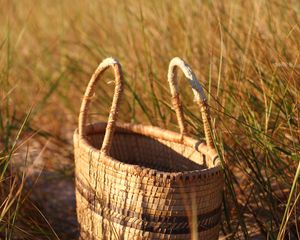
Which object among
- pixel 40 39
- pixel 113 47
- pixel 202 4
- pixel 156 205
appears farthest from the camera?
pixel 40 39

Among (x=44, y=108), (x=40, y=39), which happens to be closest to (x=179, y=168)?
(x=44, y=108)

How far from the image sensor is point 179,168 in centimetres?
189

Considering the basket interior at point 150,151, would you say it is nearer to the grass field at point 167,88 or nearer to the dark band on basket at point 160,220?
the grass field at point 167,88

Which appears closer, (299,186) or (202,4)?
(299,186)

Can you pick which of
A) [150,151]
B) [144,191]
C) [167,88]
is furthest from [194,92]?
[167,88]

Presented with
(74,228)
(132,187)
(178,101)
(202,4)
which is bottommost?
(74,228)

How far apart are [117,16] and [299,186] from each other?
1467mm

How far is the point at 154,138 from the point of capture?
1913 millimetres

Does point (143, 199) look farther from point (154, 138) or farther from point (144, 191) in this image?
point (154, 138)

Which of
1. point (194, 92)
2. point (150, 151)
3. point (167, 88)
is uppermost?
point (194, 92)

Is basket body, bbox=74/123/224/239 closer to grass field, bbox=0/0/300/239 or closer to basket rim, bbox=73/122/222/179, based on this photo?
basket rim, bbox=73/122/222/179

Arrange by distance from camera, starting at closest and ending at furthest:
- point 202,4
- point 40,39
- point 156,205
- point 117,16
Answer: point 156,205 → point 202,4 → point 117,16 → point 40,39

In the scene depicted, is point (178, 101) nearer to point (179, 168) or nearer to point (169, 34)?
point (179, 168)

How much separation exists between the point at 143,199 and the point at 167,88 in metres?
0.74
